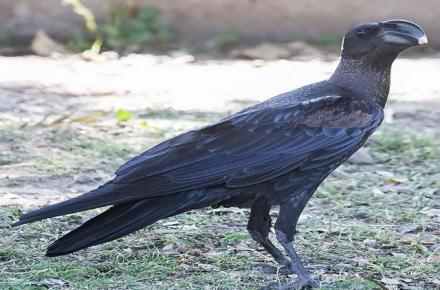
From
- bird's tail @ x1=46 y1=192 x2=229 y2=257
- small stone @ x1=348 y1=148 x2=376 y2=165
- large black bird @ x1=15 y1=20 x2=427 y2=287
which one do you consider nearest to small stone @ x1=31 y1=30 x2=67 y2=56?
small stone @ x1=348 y1=148 x2=376 y2=165

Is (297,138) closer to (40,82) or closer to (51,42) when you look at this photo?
(40,82)

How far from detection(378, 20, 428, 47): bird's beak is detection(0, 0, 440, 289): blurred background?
93 centimetres

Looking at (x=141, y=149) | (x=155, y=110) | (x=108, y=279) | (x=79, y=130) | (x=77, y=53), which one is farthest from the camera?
(x=77, y=53)

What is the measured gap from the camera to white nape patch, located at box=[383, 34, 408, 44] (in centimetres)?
406

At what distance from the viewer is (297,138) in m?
3.93

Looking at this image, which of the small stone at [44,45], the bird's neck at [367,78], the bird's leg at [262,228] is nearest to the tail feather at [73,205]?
the bird's leg at [262,228]

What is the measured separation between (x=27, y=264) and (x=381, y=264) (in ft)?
4.87

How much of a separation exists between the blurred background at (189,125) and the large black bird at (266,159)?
0.26 metres

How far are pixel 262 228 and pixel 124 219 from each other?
649mm

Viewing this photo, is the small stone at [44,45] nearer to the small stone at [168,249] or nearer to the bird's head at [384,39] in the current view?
the small stone at [168,249]

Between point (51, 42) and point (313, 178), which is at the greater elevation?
point (313, 178)

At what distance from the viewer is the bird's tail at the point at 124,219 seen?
3680 mm

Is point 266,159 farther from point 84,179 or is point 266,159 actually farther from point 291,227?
point 84,179

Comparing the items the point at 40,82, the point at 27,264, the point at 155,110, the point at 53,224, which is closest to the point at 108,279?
the point at 27,264
